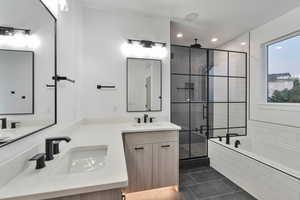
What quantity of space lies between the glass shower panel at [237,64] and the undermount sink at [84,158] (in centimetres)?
343

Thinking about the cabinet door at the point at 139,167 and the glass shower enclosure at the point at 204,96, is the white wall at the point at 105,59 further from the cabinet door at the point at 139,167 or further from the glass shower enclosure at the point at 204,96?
the glass shower enclosure at the point at 204,96

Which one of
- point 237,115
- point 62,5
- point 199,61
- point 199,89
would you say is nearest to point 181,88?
point 199,89

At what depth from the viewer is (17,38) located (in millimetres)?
893

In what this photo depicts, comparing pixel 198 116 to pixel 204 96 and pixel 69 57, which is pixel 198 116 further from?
pixel 69 57

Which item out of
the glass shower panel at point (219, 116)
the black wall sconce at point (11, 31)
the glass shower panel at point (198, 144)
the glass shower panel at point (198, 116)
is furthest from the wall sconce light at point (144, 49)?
the glass shower panel at point (219, 116)

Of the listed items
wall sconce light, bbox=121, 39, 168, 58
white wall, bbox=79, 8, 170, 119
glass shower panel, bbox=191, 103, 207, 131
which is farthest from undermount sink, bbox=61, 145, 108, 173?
glass shower panel, bbox=191, 103, 207, 131

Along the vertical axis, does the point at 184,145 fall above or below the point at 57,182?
below

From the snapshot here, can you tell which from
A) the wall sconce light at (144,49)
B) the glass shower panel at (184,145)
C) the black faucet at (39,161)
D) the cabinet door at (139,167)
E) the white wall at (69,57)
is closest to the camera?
the black faucet at (39,161)

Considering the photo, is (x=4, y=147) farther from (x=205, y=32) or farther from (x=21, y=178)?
(x=205, y=32)

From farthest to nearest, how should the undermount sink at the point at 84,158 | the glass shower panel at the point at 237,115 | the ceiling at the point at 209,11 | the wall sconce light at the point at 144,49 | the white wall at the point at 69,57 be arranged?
the glass shower panel at the point at 237,115 < the wall sconce light at the point at 144,49 < the ceiling at the point at 209,11 < the white wall at the point at 69,57 < the undermount sink at the point at 84,158

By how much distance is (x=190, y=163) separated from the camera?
2.76 meters

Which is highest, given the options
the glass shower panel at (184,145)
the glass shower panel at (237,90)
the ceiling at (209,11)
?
the ceiling at (209,11)

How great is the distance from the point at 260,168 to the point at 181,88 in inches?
77.4

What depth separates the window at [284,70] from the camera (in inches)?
99.1
